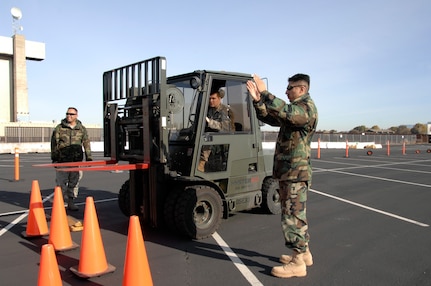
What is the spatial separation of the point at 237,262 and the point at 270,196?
2.35m

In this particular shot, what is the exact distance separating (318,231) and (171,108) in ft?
9.89

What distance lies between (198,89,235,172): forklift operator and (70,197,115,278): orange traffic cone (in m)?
1.90

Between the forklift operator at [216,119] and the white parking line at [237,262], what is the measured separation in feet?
3.56

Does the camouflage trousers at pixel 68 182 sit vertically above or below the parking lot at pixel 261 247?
above

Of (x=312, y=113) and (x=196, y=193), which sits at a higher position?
(x=312, y=113)

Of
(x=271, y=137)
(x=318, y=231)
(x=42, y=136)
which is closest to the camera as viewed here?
(x=318, y=231)

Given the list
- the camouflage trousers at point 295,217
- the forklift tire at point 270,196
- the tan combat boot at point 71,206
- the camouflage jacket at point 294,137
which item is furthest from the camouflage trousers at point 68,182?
the camouflage trousers at point 295,217

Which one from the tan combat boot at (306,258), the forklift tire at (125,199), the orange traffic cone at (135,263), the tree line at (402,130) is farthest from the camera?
the tree line at (402,130)

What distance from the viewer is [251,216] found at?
6305 millimetres

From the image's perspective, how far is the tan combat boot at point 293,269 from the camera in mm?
3645

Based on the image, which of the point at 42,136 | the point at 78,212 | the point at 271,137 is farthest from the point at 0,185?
the point at 271,137

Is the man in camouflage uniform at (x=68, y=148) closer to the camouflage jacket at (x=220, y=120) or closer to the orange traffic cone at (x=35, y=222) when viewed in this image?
the orange traffic cone at (x=35, y=222)

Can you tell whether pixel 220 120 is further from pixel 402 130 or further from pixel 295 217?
pixel 402 130

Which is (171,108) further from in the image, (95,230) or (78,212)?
(78,212)
